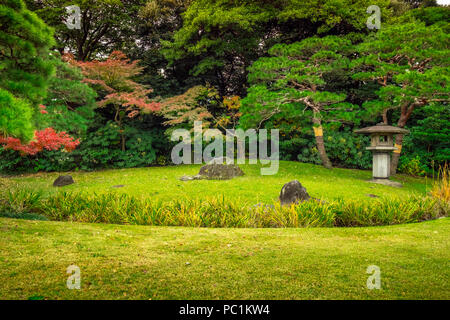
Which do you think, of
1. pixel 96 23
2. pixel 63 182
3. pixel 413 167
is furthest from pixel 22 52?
pixel 413 167

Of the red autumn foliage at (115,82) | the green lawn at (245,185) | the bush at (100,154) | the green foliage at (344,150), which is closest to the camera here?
A: the green lawn at (245,185)

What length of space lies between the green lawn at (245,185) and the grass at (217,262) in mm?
3239

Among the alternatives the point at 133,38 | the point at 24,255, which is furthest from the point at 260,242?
the point at 133,38

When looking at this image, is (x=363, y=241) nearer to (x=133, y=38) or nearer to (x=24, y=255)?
(x=24, y=255)

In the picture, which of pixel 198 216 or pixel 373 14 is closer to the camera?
pixel 198 216

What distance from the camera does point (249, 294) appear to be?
2.43 metres

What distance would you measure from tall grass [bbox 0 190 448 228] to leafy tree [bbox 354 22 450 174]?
4854 millimetres

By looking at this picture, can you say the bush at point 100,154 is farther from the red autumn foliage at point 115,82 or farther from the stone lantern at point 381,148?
the stone lantern at point 381,148

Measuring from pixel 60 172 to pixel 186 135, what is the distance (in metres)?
5.93

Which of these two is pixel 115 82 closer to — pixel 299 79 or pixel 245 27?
pixel 245 27

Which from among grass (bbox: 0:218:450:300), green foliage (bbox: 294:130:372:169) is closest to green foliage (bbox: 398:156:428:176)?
green foliage (bbox: 294:130:372:169)

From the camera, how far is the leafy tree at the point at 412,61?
30.2ft

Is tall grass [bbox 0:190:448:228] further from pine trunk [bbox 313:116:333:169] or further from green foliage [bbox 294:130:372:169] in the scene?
green foliage [bbox 294:130:372:169]

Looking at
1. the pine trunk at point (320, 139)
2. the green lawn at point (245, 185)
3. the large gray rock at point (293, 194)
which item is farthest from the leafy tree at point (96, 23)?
the large gray rock at point (293, 194)
